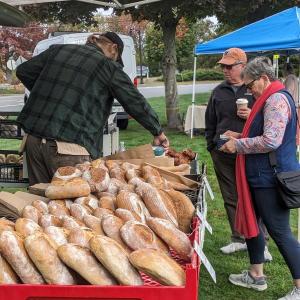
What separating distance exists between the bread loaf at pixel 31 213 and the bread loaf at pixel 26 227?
0.35 feet

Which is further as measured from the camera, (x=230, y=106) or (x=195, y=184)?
(x=230, y=106)

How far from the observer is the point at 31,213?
7.24 feet

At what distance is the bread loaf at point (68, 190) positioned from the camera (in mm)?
2477

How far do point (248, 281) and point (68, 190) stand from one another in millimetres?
2129

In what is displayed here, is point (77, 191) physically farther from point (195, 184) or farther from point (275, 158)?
point (275, 158)

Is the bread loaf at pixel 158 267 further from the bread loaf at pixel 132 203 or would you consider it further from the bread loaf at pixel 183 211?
the bread loaf at pixel 183 211

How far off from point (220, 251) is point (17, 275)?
10.7ft

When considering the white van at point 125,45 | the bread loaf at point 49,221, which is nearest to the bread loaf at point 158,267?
the bread loaf at point 49,221

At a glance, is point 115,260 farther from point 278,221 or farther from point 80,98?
point 278,221

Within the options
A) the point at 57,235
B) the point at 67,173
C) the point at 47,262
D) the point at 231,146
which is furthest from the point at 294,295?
the point at 47,262

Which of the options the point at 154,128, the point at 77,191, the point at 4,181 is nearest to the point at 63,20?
the point at 4,181

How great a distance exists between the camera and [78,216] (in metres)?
2.26

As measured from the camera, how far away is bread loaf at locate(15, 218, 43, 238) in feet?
6.48

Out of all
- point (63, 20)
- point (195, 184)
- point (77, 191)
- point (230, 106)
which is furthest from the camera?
point (63, 20)
